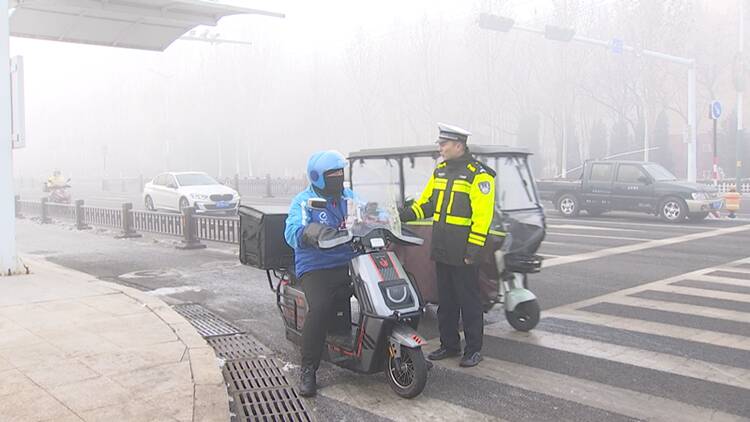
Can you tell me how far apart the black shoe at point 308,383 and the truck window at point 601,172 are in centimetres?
1538

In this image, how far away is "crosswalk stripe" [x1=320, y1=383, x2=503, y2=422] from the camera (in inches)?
168

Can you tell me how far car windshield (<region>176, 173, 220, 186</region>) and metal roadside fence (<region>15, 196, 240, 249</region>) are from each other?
382cm

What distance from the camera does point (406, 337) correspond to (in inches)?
176

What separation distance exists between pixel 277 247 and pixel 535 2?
Result: 5508 centimetres

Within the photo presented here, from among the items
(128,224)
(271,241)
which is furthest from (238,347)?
(128,224)

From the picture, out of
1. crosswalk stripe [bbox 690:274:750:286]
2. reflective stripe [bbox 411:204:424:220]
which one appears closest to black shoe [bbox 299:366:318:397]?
reflective stripe [bbox 411:204:424:220]

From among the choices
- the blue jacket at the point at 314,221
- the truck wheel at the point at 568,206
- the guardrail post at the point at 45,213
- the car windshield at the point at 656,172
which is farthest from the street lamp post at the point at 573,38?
the blue jacket at the point at 314,221

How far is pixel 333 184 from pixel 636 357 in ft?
9.87

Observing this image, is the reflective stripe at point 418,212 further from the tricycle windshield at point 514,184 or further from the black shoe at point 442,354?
the tricycle windshield at point 514,184

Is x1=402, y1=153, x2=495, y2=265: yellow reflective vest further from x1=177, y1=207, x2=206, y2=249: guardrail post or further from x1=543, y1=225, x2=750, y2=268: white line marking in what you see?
x1=177, y1=207, x2=206, y2=249: guardrail post

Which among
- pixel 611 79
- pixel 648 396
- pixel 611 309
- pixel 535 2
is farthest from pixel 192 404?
pixel 535 2

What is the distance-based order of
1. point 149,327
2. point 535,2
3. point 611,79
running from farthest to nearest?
point 535,2 < point 611,79 < point 149,327

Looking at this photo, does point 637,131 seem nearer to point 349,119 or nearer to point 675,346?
point 349,119

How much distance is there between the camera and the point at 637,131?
4188 centimetres
